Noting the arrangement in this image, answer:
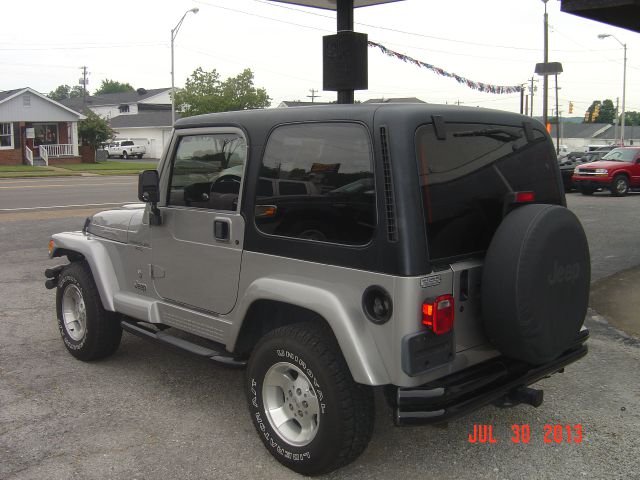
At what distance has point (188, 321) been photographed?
417cm

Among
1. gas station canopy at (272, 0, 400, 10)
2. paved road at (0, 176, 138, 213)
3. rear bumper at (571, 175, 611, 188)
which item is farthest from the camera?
rear bumper at (571, 175, 611, 188)

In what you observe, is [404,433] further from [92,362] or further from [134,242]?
[92,362]

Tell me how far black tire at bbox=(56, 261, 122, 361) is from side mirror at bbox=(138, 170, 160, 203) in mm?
1085

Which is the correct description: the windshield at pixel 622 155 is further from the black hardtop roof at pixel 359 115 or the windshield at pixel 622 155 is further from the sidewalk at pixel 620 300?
the black hardtop roof at pixel 359 115

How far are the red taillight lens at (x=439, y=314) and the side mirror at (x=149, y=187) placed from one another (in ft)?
6.98

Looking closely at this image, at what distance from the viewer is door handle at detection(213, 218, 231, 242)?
384 centimetres

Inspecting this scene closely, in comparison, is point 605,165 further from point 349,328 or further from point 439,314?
point 349,328

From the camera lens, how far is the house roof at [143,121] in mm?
59781

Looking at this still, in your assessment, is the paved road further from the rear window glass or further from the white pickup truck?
the white pickup truck

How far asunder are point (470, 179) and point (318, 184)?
80 centimetres

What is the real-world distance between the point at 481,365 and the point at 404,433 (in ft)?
2.62

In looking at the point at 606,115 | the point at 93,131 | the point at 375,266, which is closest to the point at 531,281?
the point at 375,266

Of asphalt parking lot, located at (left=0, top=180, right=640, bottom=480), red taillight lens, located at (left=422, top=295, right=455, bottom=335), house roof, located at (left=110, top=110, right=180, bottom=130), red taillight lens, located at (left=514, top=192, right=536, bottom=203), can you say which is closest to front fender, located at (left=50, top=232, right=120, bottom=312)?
asphalt parking lot, located at (left=0, top=180, right=640, bottom=480)
